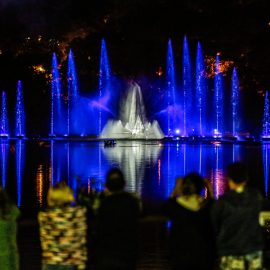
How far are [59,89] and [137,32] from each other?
22.2 feet

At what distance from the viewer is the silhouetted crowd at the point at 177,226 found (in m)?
5.39

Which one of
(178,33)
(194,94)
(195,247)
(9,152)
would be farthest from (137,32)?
(195,247)

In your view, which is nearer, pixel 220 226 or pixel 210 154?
pixel 220 226

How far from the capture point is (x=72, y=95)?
47.5 meters

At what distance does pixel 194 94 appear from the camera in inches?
1841

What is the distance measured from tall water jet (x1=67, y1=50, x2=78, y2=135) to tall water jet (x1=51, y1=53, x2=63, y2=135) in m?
0.59

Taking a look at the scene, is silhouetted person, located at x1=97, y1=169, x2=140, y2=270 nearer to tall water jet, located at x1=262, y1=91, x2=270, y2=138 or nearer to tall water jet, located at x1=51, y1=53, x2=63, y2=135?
tall water jet, located at x1=262, y1=91, x2=270, y2=138

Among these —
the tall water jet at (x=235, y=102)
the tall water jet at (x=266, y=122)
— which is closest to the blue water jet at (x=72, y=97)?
the tall water jet at (x=235, y=102)

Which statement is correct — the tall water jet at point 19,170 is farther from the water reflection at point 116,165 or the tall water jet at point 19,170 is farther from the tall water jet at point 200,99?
the tall water jet at point 200,99

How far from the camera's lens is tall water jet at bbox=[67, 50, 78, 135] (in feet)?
150

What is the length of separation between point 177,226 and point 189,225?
95mm

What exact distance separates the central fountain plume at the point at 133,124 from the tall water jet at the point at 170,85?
1204 mm

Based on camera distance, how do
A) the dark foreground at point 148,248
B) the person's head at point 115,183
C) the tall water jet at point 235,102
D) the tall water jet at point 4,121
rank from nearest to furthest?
the person's head at point 115,183 → the dark foreground at point 148,248 → the tall water jet at point 235,102 → the tall water jet at point 4,121

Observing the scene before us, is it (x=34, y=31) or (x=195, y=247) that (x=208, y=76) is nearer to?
(x=34, y=31)
